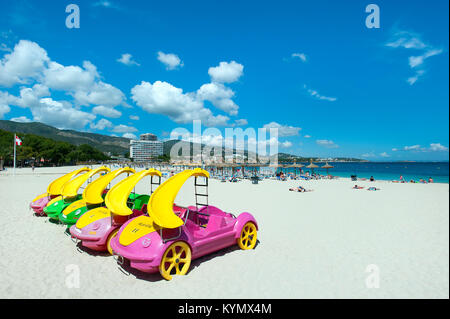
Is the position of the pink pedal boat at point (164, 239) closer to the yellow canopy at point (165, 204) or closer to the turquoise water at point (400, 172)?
the yellow canopy at point (165, 204)

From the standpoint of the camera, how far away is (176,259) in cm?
415

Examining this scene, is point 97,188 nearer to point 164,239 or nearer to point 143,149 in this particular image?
point 164,239

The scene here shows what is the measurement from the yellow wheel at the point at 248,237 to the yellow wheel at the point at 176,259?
1474mm

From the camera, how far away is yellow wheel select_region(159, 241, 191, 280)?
3.98m

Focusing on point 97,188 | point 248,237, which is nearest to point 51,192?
point 97,188

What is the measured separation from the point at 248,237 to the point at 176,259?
78.9 inches

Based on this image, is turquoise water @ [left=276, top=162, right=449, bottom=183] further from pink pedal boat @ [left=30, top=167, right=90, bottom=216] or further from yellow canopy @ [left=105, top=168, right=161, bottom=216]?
pink pedal boat @ [left=30, top=167, right=90, bottom=216]

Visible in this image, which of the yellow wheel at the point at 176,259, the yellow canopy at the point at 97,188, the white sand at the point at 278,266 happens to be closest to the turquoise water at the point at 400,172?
the white sand at the point at 278,266

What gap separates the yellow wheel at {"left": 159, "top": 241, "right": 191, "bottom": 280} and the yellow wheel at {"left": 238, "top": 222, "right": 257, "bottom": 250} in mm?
1474

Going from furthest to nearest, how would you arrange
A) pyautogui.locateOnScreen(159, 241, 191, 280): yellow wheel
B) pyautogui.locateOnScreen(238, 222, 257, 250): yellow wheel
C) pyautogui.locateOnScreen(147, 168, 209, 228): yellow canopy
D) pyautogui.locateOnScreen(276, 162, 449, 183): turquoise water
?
1. pyautogui.locateOnScreen(276, 162, 449, 183): turquoise water
2. pyautogui.locateOnScreen(238, 222, 257, 250): yellow wheel
3. pyautogui.locateOnScreen(159, 241, 191, 280): yellow wheel
4. pyautogui.locateOnScreen(147, 168, 209, 228): yellow canopy

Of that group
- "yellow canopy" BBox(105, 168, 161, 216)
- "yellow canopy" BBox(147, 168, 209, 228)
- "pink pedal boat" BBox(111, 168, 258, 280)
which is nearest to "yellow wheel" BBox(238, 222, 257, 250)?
"pink pedal boat" BBox(111, 168, 258, 280)

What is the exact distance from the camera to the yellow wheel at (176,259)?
3978 mm

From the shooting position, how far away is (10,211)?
912cm
